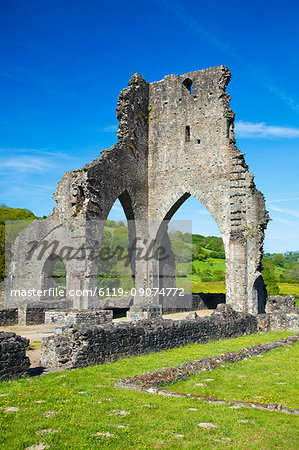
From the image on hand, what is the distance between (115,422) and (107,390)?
1557mm

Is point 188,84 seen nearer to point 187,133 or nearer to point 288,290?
point 187,133

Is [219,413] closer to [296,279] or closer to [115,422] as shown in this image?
[115,422]

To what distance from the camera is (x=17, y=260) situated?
69.6ft

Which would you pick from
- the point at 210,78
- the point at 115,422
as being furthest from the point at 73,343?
the point at 210,78

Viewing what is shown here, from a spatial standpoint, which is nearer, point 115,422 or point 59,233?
point 115,422

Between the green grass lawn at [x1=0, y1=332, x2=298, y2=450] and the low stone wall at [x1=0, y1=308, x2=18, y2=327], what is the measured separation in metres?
9.99

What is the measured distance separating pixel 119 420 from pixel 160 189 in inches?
660

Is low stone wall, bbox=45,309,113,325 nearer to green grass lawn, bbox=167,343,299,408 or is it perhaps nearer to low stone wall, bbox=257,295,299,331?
low stone wall, bbox=257,295,299,331

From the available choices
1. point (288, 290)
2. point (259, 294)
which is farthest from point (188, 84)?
point (288, 290)

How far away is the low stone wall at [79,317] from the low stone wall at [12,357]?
729 cm

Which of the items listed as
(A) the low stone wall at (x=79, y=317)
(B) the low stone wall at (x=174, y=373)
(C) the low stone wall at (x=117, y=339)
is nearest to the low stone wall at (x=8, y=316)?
(A) the low stone wall at (x=79, y=317)

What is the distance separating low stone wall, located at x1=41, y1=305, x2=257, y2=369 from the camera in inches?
315

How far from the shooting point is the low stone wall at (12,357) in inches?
264

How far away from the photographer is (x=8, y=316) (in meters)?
16.3
